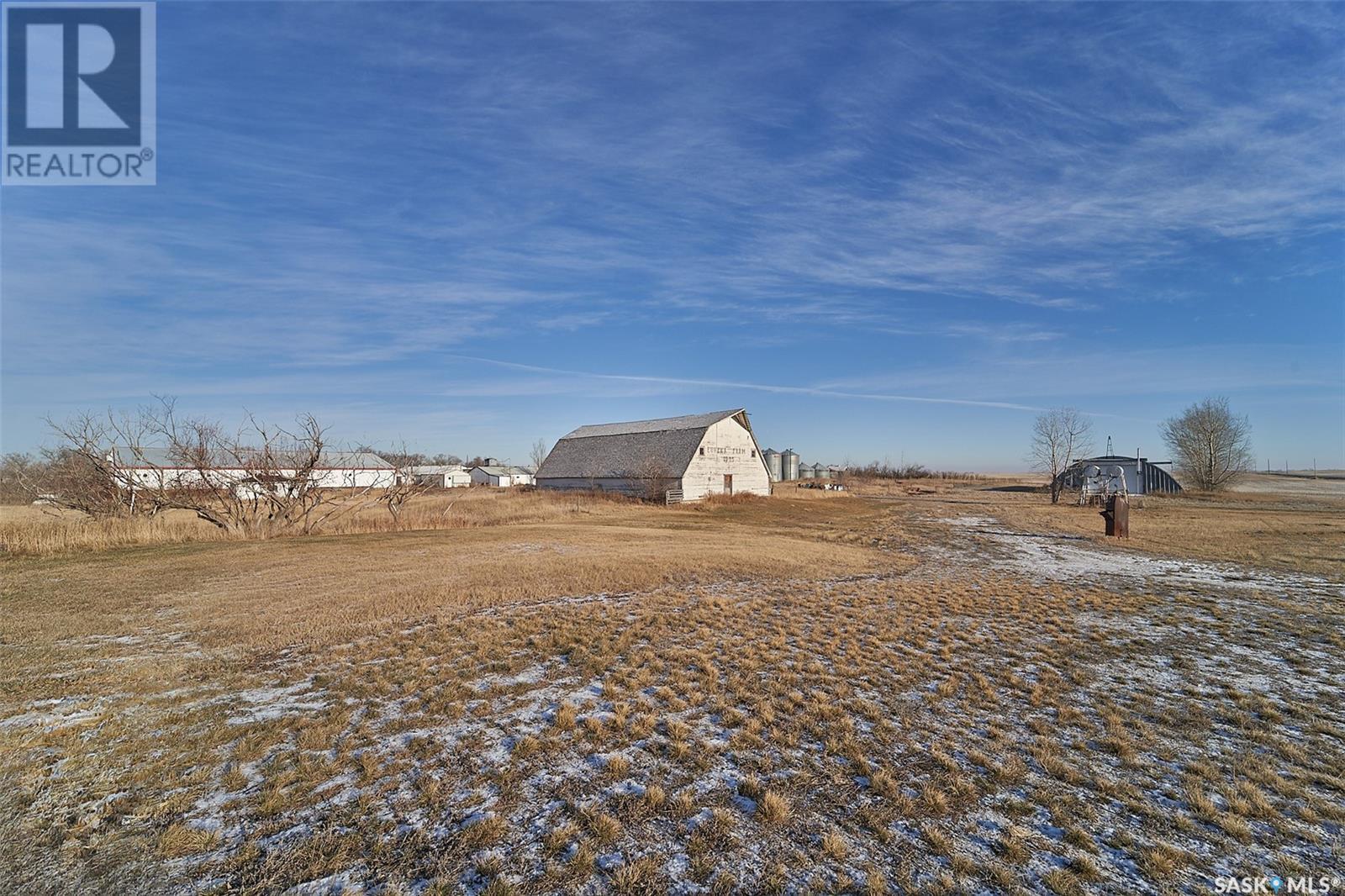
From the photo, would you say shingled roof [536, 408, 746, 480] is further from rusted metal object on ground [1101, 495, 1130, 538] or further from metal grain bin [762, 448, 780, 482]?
metal grain bin [762, 448, 780, 482]

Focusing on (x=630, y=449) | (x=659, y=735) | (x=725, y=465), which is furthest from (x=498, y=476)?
(x=659, y=735)

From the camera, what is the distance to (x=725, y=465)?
149 ft

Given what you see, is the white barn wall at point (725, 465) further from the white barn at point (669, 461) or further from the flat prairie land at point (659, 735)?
the flat prairie land at point (659, 735)

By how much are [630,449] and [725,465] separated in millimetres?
8146

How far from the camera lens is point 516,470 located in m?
109

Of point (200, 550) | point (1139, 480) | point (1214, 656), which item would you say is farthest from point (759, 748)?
point (1139, 480)

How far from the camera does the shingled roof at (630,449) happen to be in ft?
141

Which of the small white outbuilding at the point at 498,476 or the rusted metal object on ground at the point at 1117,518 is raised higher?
the small white outbuilding at the point at 498,476

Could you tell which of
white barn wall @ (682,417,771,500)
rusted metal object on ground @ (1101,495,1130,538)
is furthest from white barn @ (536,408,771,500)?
rusted metal object on ground @ (1101,495,1130,538)

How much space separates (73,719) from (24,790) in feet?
5.25

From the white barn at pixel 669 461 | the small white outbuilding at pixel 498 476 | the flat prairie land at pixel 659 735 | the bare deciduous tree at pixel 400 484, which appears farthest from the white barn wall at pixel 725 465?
the small white outbuilding at pixel 498 476

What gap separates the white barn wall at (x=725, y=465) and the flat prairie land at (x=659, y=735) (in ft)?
93.8

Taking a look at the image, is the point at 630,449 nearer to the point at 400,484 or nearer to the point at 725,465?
the point at 725,465

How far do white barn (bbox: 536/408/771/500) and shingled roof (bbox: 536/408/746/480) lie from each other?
0.07 metres
